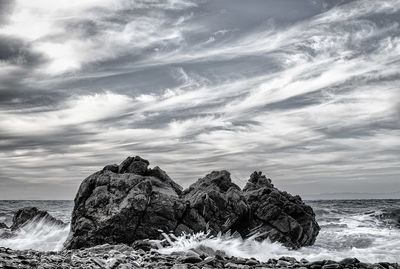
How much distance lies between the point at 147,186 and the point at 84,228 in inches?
171

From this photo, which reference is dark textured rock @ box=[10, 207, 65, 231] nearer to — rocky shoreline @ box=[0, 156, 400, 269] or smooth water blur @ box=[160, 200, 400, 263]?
rocky shoreline @ box=[0, 156, 400, 269]

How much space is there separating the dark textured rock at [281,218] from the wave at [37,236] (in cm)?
1349

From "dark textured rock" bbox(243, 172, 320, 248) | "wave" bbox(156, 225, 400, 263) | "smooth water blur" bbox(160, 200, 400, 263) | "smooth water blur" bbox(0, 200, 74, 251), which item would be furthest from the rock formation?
"smooth water blur" bbox(0, 200, 74, 251)

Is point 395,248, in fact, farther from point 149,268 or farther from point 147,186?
point 149,268

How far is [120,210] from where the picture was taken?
22.4 metres

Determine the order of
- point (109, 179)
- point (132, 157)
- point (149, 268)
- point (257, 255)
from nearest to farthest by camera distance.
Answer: point (149, 268)
point (257, 255)
point (109, 179)
point (132, 157)

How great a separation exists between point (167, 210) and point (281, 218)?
9045 mm

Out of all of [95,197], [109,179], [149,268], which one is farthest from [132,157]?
[149,268]

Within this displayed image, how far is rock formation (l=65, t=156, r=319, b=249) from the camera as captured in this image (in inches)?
879

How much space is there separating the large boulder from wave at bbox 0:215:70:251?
3.98 metres

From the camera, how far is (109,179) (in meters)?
25.5

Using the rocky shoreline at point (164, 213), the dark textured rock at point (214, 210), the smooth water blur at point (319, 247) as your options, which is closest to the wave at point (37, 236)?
the rocky shoreline at point (164, 213)

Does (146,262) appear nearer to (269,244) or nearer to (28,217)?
(269,244)

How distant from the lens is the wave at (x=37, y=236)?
88.3 feet
